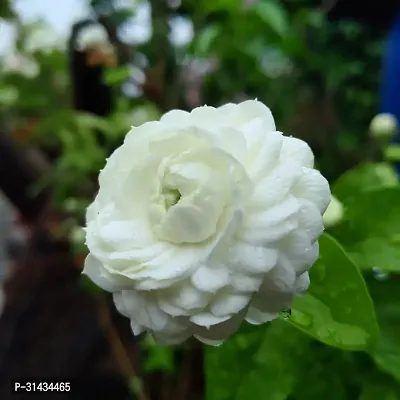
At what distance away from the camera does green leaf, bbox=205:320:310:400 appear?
0.33 metres

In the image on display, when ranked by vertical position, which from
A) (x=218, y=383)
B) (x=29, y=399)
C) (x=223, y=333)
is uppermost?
(x=223, y=333)

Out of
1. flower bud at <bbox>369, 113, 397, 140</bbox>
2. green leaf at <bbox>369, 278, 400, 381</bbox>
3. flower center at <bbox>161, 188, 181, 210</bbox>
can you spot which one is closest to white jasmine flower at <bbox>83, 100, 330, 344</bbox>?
flower center at <bbox>161, 188, 181, 210</bbox>

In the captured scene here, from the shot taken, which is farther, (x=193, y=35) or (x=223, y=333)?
(x=193, y=35)

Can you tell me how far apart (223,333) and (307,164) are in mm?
81

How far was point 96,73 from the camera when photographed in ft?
2.17

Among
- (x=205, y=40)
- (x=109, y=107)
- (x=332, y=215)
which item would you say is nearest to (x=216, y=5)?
(x=205, y=40)

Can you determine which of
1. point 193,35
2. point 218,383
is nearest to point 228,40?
point 193,35

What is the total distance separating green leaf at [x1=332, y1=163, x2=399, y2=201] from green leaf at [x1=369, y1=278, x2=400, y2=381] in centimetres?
7

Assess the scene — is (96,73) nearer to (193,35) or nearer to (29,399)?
(193,35)

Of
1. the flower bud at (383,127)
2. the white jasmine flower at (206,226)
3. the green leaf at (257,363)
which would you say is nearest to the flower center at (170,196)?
the white jasmine flower at (206,226)

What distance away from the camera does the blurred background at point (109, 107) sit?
611mm

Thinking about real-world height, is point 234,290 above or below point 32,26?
above

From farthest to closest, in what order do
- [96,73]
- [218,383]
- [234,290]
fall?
[96,73], [218,383], [234,290]

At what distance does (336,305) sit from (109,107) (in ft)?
1.54
